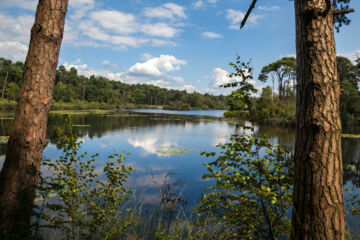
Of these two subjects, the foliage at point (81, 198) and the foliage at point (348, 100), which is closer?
the foliage at point (81, 198)

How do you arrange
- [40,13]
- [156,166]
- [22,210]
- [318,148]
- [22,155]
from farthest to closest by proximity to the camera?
[156,166] → [40,13] → [22,155] → [22,210] → [318,148]

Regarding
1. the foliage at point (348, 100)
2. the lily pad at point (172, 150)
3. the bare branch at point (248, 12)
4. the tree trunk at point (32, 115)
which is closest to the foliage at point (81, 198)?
the tree trunk at point (32, 115)

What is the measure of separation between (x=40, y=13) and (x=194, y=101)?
304 ft

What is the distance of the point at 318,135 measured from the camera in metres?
1.46

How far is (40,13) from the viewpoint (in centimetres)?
192

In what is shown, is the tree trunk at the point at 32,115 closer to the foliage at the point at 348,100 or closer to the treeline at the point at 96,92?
the treeline at the point at 96,92

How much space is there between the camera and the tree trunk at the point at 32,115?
1.73 meters

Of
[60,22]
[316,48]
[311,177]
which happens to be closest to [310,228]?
[311,177]

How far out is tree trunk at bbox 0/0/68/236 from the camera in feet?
5.68

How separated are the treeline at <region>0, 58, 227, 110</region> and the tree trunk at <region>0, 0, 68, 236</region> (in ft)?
57.6

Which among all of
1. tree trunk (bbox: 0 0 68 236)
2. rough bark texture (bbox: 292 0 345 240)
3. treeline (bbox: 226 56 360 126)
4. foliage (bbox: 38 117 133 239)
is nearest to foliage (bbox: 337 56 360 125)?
treeline (bbox: 226 56 360 126)

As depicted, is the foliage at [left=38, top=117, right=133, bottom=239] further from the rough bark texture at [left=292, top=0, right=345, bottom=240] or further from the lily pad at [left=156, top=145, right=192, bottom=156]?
the lily pad at [left=156, top=145, right=192, bottom=156]

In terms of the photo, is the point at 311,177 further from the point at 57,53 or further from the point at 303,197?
the point at 57,53

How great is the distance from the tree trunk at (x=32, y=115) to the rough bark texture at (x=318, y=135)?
79.7 inches
